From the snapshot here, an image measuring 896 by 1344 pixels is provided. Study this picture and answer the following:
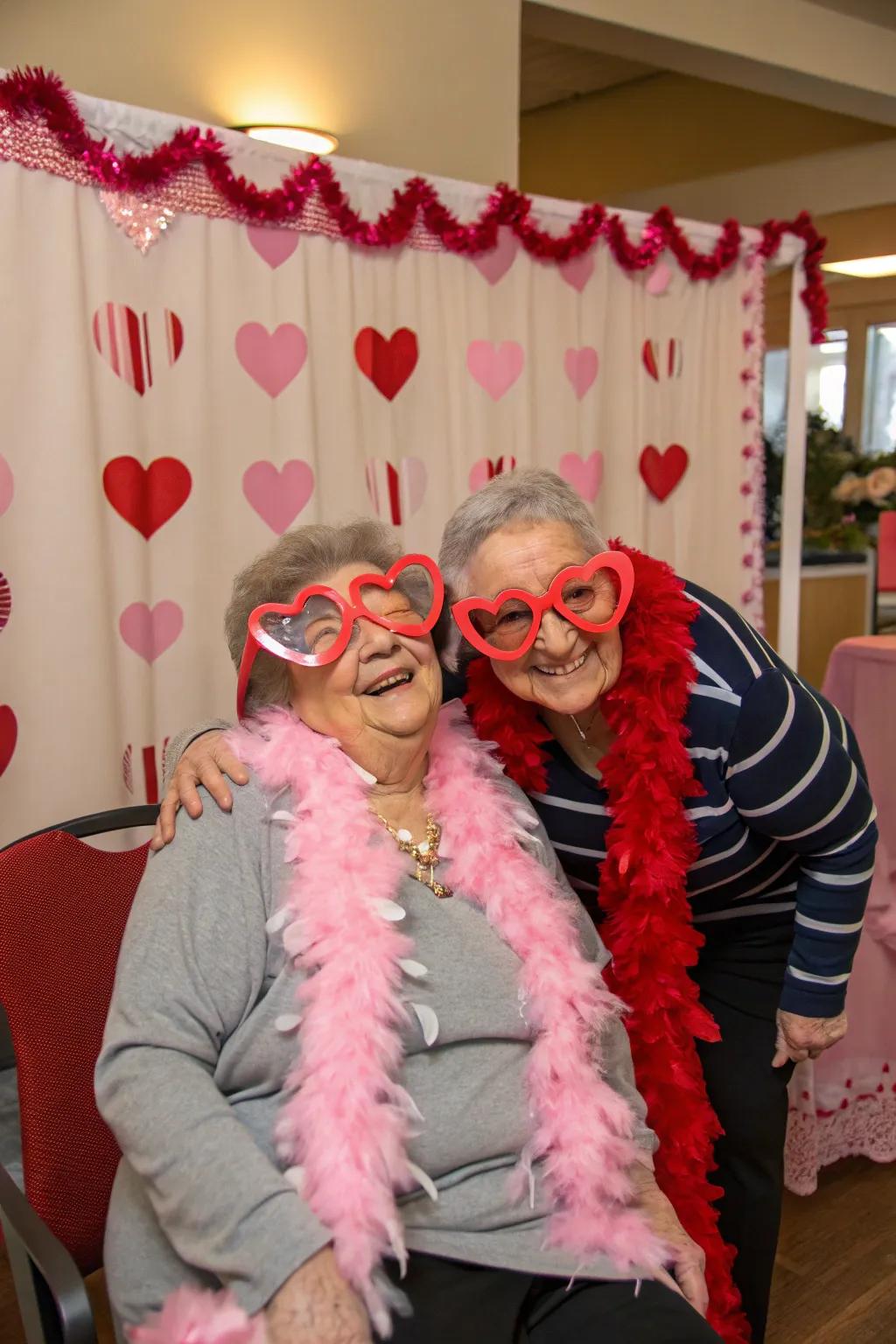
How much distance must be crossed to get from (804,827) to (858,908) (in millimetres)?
197

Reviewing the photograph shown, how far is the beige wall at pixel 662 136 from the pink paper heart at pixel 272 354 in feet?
14.4

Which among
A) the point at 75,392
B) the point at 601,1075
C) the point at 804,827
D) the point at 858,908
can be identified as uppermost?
the point at 75,392

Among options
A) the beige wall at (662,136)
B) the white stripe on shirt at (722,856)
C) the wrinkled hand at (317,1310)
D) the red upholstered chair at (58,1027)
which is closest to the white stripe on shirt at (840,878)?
the white stripe on shirt at (722,856)

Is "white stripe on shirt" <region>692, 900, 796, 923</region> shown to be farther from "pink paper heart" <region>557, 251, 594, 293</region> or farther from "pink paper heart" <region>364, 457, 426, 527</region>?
"pink paper heart" <region>557, 251, 594, 293</region>

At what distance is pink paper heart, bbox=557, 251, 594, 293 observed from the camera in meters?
3.02

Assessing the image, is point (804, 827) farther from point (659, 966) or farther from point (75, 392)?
point (75, 392)

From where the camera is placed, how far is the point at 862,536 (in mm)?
5594

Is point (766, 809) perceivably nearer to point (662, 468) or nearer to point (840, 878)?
point (840, 878)

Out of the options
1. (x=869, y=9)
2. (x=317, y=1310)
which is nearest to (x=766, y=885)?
(x=317, y=1310)

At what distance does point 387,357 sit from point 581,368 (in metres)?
0.62

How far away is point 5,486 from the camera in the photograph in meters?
2.21

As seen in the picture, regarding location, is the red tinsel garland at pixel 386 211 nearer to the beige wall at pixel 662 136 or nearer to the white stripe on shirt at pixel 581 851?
the white stripe on shirt at pixel 581 851

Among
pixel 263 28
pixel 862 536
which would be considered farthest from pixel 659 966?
pixel 862 536

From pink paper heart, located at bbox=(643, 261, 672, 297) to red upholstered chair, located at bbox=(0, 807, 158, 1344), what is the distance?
230 cm
